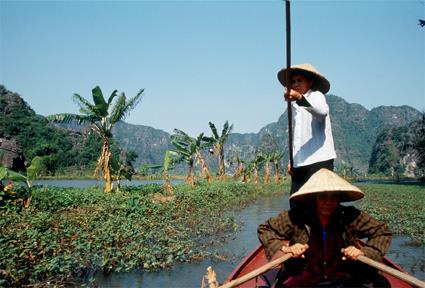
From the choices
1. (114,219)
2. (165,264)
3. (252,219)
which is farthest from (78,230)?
(252,219)

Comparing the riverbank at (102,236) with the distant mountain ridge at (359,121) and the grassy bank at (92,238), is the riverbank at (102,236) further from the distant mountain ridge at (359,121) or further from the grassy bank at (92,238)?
the distant mountain ridge at (359,121)

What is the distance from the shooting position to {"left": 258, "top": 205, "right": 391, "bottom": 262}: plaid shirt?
2.49 metres

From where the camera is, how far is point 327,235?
2.54 m

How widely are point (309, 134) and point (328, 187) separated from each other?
0.72m

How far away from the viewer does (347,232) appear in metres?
2.54

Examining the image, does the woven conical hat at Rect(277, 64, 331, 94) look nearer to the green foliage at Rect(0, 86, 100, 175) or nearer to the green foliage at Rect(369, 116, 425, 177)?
the green foliage at Rect(0, 86, 100, 175)

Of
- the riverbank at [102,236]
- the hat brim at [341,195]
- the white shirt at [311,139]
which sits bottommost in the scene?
the riverbank at [102,236]

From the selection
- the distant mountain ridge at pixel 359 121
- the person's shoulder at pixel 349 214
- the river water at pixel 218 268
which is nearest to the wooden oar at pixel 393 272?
the person's shoulder at pixel 349 214

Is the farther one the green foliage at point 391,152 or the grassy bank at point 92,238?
the green foliage at point 391,152

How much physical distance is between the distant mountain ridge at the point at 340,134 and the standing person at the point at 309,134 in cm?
11143

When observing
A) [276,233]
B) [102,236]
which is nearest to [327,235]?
[276,233]

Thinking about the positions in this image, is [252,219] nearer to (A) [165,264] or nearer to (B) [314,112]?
(A) [165,264]

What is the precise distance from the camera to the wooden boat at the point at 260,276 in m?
3.12

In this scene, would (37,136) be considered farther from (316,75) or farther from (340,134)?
(340,134)
